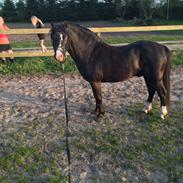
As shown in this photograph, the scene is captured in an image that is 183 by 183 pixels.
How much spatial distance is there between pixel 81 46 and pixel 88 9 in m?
33.5

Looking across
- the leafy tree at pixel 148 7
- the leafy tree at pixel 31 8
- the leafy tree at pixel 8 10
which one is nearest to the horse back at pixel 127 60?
the leafy tree at pixel 148 7

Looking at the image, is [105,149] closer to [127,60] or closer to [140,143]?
[140,143]

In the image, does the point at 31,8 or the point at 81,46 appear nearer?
the point at 81,46

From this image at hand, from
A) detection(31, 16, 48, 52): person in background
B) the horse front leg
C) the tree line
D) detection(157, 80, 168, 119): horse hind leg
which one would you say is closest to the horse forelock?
the horse front leg

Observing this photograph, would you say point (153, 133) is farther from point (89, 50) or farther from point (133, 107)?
point (89, 50)

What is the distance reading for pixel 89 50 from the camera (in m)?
5.13

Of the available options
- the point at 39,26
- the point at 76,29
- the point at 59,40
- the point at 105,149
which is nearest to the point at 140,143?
the point at 105,149

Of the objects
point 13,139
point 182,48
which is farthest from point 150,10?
point 13,139

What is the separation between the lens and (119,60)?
5.19m

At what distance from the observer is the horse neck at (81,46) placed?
16.4ft

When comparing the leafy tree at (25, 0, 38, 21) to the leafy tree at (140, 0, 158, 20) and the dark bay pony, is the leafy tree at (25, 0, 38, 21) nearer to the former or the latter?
the leafy tree at (140, 0, 158, 20)

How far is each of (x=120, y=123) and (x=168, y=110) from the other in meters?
0.93

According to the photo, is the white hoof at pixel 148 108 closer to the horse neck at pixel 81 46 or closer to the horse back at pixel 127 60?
the horse back at pixel 127 60

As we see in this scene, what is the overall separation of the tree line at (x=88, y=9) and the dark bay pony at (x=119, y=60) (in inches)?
1120
